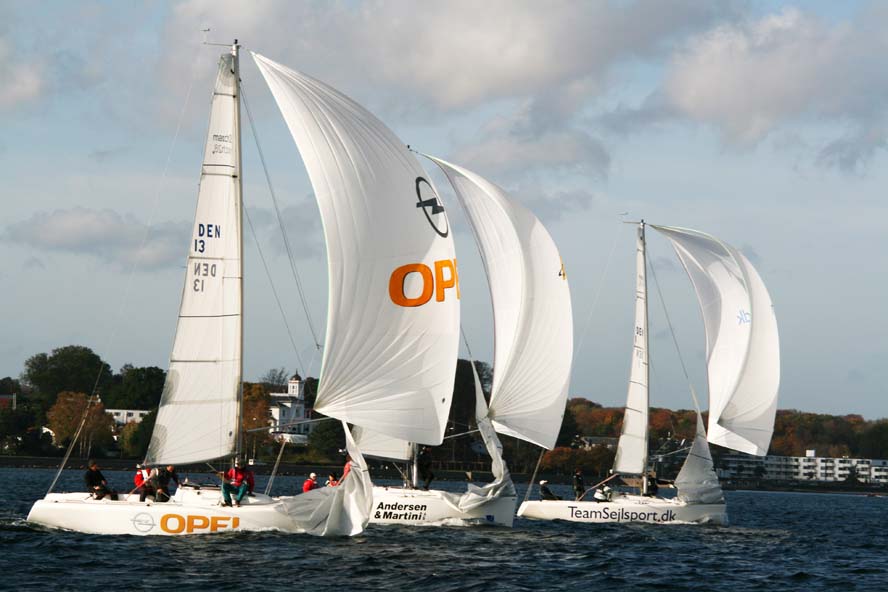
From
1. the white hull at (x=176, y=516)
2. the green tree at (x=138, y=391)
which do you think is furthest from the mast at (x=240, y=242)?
the green tree at (x=138, y=391)

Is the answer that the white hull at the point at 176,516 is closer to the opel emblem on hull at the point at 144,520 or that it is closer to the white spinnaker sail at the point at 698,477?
the opel emblem on hull at the point at 144,520

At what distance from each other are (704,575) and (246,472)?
1011 centimetres

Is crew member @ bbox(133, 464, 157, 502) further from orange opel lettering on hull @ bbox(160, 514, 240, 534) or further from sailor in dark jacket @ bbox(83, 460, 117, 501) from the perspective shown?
orange opel lettering on hull @ bbox(160, 514, 240, 534)

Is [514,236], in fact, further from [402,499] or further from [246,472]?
[246,472]

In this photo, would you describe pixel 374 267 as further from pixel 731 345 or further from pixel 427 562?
pixel 731 345

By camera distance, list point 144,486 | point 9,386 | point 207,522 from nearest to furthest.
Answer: point 207,522 < point 144,486 < point 9,386

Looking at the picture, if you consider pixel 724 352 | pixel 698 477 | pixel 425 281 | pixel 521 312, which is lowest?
pixel 698 477

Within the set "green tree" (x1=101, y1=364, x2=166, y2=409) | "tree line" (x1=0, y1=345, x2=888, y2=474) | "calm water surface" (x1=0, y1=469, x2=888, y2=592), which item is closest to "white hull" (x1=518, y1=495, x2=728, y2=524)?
"calm water surface" (x1=0, y1=469, x2=888, y2=592)

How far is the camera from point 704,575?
2720 cm

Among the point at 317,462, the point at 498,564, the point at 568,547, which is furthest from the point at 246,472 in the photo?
the point at 317,462

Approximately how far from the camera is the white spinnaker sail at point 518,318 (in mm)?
37656

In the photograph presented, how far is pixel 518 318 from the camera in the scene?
125 feet

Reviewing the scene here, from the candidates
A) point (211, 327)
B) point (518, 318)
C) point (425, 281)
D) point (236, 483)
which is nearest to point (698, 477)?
point (518, 318)

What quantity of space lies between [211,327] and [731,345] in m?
22.1
